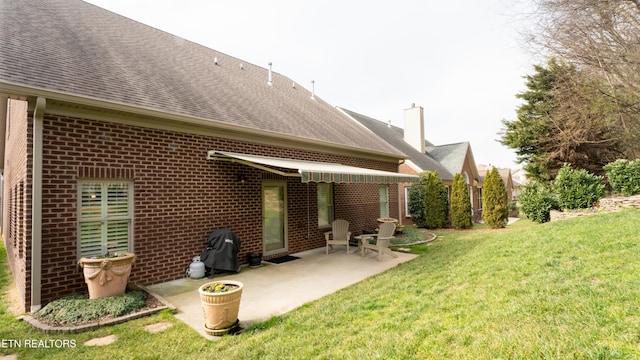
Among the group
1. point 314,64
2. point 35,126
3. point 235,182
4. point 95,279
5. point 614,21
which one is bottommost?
point 95,279

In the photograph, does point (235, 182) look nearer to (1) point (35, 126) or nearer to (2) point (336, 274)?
(2) point (336, 274)

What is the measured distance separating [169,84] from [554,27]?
13.6 m

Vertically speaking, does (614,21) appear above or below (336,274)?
above

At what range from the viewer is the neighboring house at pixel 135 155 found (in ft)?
20.1

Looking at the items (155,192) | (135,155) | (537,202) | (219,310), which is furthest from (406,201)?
(219,310)

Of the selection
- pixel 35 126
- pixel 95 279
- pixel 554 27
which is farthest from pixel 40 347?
pixel 554 27

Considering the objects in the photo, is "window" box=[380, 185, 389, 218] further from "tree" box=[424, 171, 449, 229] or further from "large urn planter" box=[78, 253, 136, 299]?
"large urn planter" box=[78, 253, 136, 299]

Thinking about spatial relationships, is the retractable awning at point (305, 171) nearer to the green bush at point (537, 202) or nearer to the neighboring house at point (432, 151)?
the green bush at point (537, 202)

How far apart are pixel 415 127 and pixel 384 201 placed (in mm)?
15037

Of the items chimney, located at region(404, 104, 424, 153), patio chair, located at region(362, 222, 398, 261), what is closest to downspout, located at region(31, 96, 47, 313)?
patio chair, located at region(362, 222, 398, 261)

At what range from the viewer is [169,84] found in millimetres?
9258

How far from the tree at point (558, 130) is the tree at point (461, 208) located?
675 centimetres

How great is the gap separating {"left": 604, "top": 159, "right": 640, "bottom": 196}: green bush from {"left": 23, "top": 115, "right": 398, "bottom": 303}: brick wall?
45.7 feet

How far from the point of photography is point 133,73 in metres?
8.61
